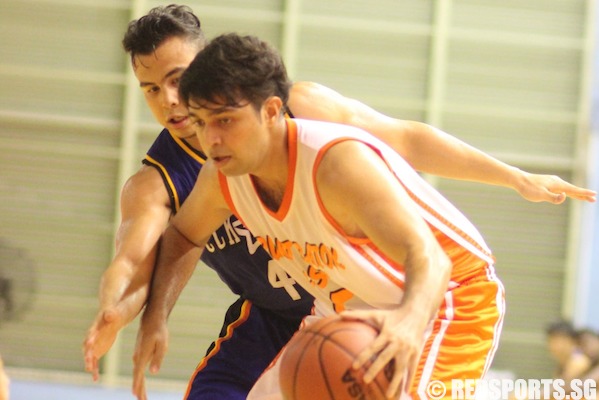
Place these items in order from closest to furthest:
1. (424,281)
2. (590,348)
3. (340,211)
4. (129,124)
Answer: (424,281) < (340,211) < (590,348) < (129,124)

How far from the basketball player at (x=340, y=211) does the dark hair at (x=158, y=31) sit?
2.24 ft

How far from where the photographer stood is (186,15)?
384cm

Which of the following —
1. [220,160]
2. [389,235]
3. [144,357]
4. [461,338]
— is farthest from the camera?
[144,357]

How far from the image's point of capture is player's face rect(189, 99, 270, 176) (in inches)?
111

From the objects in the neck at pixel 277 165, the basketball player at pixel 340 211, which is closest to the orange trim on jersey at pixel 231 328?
the basketball player at pixel 340 211

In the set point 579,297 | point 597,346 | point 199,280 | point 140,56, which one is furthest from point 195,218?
point 579,297

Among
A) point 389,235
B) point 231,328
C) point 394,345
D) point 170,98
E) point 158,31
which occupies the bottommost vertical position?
point 231,328

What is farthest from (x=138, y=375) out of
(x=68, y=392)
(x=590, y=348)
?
(x=68, y=392)

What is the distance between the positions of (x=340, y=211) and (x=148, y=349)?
0.97 meters

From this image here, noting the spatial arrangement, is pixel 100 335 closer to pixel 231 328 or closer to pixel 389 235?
pixel 231 328

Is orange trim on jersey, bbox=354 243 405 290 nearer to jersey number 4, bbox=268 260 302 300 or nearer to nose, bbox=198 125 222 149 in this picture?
nose, bbox=198 125 222 149

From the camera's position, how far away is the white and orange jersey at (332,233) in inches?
112

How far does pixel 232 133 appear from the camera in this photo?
284 cm

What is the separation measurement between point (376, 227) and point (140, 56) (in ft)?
4.98
